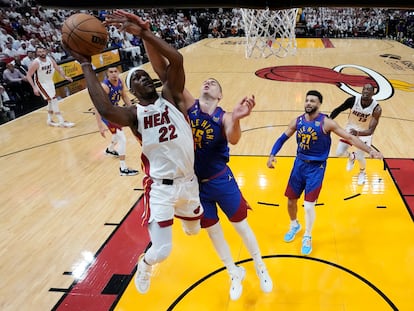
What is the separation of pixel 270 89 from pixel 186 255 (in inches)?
320

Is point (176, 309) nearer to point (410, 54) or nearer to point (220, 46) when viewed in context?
point (410, 54)

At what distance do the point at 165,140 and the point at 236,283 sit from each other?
1496 mm

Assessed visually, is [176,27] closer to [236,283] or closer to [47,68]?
[47,68]

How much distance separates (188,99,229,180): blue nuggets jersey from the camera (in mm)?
2996

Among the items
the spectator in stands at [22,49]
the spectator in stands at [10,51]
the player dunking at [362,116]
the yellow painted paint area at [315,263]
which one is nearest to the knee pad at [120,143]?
the yellow painted paint area at [315,263]

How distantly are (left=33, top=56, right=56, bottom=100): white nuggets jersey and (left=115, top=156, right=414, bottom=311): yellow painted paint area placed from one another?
5319 millimetres

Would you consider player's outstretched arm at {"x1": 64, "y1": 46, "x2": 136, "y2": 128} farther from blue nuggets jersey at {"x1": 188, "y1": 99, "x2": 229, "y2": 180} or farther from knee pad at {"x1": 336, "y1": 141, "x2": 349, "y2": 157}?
knee pad at {"x1": 336, "y1": 141, "x2": 349, "y2": 157}

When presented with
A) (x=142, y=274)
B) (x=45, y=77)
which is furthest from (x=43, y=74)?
(x=142, y=274)

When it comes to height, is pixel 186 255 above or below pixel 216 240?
below

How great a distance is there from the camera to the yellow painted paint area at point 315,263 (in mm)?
3365

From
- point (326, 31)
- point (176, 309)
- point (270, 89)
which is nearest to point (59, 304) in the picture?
point (176, 309)

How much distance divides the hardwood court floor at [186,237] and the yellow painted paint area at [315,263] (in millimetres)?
12

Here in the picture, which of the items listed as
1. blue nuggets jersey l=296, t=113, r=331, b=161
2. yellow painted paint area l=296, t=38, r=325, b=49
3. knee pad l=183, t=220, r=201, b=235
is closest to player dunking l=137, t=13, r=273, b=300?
knee pad l=183, t=220, r=201, b=235

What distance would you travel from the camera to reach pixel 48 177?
625cm
